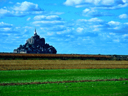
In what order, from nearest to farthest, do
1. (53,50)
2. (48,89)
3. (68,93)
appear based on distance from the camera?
(68,93), (48,89), (53,50)

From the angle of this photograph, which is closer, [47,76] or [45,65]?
[47,76]

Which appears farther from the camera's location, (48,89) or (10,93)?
(48,89)

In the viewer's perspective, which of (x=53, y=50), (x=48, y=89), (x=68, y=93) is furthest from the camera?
(x=53, y=50)

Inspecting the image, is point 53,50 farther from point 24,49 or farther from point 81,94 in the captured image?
point 81,94

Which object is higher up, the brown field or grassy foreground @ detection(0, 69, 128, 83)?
the brown field

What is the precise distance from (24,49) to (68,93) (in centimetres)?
17721

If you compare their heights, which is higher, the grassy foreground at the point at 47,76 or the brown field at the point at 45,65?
the brown field at the point at 45,65

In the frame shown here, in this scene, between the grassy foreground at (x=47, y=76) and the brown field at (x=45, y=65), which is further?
the brown field at (x=45, y=65)

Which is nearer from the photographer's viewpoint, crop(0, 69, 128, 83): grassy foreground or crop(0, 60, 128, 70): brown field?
crop(0, 69, 128, 83): grassy foreground

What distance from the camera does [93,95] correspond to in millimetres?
21047

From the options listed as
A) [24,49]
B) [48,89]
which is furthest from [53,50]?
[48,89]

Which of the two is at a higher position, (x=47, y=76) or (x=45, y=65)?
(x=45, y=65)

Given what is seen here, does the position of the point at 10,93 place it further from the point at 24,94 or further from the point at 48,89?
the point at 48,89

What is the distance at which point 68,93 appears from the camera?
2172cm
